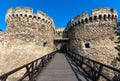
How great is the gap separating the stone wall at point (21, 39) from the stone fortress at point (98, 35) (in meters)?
4.18

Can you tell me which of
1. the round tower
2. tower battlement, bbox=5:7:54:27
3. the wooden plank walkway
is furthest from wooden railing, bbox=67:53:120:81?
tower battlement, bbox=5:7:54:27

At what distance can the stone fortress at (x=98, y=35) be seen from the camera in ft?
41.1

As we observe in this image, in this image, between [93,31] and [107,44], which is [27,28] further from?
[107,44]

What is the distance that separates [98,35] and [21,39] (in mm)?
7523

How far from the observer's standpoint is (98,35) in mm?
12969

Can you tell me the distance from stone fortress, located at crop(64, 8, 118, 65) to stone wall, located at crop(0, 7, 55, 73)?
13.7ft

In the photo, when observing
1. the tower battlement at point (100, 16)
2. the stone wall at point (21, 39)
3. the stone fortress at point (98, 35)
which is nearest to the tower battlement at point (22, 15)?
the stone wall at point (21, 39)

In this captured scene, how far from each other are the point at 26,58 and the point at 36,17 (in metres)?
4.20

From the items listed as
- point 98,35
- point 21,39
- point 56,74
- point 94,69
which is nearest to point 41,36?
point 21,39

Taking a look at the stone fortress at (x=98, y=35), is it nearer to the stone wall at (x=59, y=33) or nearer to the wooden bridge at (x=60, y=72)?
the stone wall at (x=59, y=33)

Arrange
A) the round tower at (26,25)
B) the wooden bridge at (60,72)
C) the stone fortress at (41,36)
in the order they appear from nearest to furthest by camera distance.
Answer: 1. the wooden bridge at (60,72)
2. the stone fortress at (41,36)
3. the round tower at (26,25)

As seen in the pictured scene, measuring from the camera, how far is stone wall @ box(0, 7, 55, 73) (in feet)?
39.0

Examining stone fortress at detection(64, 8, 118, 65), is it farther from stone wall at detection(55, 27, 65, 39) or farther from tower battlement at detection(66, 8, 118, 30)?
stone wall at detection(55, 27, 65, 39)

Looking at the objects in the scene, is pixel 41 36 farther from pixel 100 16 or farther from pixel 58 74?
pixel 58 74
